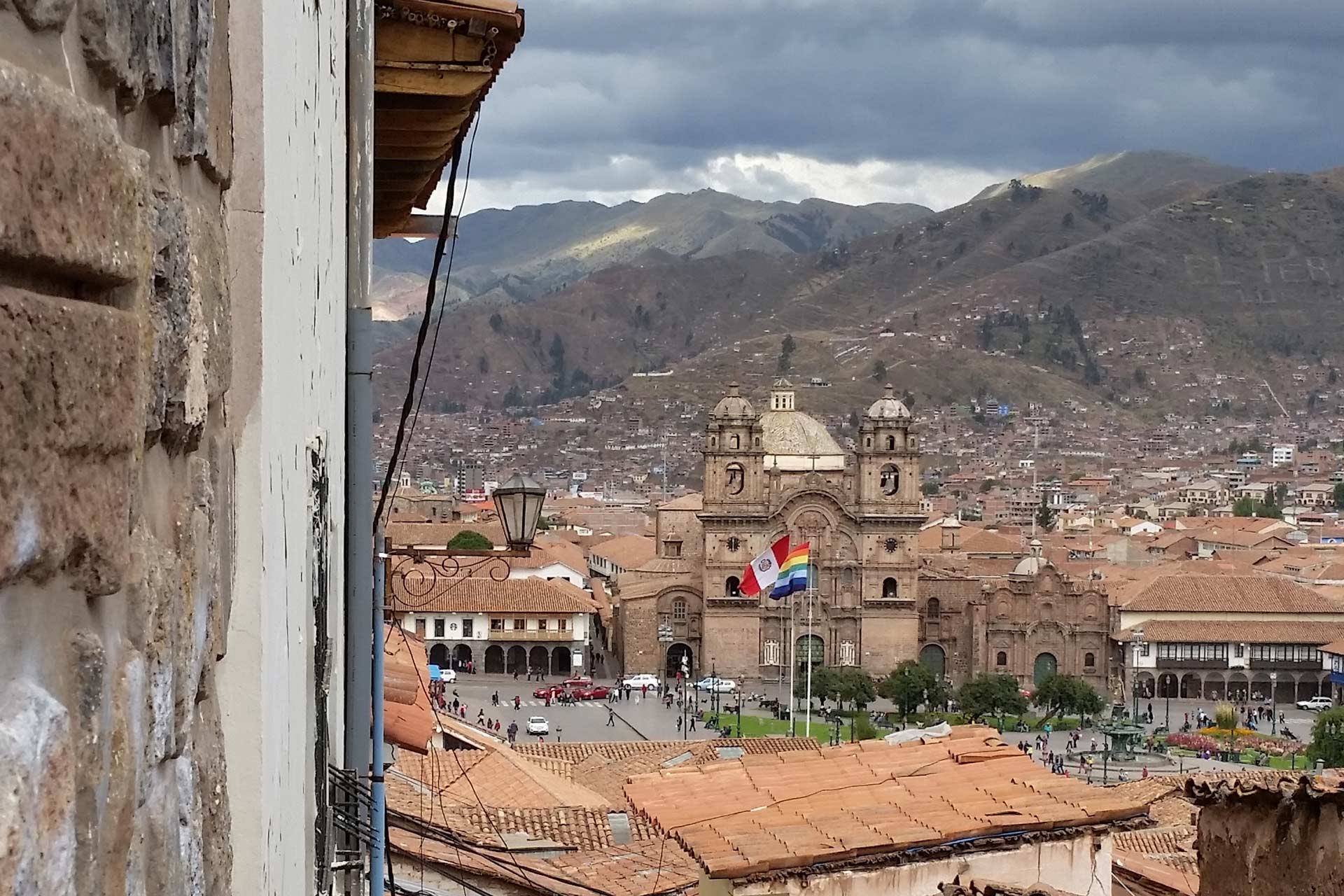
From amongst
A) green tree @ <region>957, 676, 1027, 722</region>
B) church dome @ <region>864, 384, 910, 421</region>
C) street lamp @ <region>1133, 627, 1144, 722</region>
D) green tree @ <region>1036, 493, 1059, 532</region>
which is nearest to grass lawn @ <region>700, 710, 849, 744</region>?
green tree @ <region>957, 676, 1027, 722</region>

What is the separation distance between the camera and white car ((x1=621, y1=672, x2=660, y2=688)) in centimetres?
4744

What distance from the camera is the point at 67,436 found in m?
0.90

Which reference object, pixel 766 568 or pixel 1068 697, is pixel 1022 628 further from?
pixel 766 568

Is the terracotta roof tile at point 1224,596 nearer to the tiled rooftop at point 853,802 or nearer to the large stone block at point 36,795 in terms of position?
the tiled rooftop at point 853,802

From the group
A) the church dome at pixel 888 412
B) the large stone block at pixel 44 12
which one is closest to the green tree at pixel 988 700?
the church dome at pixel 888 412

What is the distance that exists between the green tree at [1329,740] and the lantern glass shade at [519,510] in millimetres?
30162

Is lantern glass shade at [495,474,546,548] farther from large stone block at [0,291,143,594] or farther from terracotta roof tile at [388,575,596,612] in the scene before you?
terracotta roof tile at [388,575,596,612]

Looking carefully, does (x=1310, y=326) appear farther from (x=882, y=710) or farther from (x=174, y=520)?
(x=174, y=520)

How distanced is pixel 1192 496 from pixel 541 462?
48.8 metres

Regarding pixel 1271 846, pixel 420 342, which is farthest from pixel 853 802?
pixel 420 342

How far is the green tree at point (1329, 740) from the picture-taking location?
1387 inches

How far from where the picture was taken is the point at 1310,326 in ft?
533

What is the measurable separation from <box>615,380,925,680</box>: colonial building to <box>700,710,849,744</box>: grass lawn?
24.2 ft

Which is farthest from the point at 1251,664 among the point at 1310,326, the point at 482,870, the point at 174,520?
the point at 1310,326
